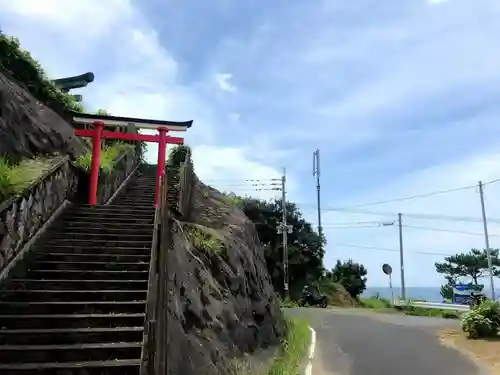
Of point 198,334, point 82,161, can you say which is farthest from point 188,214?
point 198,334

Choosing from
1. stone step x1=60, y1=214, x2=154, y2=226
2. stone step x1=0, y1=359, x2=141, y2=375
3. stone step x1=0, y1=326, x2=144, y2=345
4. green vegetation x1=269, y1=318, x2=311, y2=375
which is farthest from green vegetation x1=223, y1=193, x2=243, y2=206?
stone step x1=0, y1=359, x2=141, y2=375

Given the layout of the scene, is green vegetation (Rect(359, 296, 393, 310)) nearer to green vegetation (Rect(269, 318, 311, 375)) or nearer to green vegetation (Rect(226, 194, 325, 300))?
green vegetation (Rect(226, 194, 325, 300))

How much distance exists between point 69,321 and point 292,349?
292 inches

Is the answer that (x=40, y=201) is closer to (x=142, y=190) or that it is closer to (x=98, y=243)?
(x=98, y=243)

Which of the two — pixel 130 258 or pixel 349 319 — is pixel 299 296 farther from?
pixel 130 258

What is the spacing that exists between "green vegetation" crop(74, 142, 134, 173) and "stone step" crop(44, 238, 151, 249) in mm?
4684

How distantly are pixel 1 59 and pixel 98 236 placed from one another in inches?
430

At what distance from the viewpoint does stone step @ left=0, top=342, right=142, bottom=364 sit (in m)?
6.34

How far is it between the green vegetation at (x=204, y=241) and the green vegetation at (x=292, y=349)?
301cm

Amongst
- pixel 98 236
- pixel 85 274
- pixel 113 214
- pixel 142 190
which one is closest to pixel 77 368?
pixel 85 274

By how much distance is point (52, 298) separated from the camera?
7844 millimetres

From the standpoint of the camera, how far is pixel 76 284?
8.31m

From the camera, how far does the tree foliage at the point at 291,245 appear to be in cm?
3522

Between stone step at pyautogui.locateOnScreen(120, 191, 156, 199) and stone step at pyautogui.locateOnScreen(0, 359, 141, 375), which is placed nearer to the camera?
stone step at pyautogui.locateOnScreen(0, 359, 141, 375)
